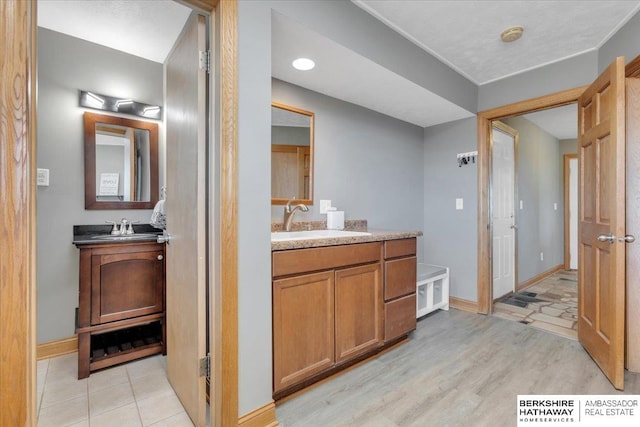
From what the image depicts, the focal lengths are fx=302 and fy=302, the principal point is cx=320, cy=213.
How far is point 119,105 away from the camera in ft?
7.68

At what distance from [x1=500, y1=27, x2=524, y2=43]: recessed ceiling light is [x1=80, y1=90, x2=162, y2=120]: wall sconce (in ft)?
8.91

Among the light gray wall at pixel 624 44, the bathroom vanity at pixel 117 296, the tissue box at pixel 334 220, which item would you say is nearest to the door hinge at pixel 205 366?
the bathroom vanity at pixel 117 296

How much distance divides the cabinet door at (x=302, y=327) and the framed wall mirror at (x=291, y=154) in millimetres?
835

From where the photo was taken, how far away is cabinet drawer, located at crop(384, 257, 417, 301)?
2.09 metres

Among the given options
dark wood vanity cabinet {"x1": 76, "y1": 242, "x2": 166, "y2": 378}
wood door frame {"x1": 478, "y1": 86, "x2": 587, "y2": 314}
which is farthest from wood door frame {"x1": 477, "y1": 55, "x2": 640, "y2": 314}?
dark wood vanity cabinet {"x1": 76, "y1": 242, "x2": 166, "y2": 378}

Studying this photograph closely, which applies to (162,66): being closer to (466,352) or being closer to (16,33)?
(16,33)

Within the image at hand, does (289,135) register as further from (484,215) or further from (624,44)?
(624,44)

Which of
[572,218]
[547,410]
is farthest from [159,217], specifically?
[572,218]

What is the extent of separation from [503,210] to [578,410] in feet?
7.69

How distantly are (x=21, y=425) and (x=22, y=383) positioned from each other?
0.13 metres

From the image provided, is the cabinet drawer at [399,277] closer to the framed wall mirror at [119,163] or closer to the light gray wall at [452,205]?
the light gray wall at [452,205]

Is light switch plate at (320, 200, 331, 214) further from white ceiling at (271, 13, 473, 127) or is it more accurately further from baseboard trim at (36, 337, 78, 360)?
baseboard trim at (36, 337, 78, 360)

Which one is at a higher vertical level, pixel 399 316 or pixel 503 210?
pixel 503 210

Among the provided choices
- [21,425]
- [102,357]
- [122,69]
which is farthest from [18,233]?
[122,69]
